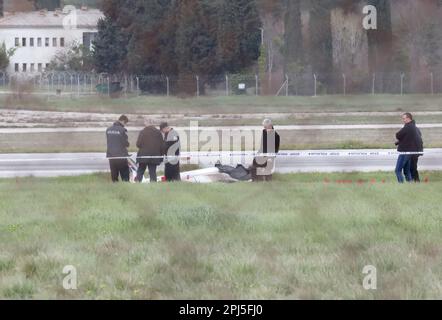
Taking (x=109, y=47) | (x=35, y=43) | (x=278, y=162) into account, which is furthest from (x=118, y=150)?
(x=278, y=162)

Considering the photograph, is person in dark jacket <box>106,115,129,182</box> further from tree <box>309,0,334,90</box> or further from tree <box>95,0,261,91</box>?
tree <box>309,0,334,90</box>

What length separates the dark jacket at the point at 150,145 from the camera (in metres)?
11.2

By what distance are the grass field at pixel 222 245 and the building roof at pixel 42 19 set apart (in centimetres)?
221

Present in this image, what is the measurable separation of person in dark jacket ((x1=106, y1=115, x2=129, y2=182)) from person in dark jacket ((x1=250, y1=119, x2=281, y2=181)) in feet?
5.18

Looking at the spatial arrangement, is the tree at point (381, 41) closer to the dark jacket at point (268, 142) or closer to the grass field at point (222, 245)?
the dark jacket at point (268, 142)

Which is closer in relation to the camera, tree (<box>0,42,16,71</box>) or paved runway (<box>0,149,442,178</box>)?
tree (<box>0,42,16,71</box>)

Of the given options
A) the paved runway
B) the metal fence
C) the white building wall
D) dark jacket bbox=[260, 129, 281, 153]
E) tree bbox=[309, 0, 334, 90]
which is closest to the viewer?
dark jacket bbox=[260, 129, 281, 153]

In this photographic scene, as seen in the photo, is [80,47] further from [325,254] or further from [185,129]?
[325,254]

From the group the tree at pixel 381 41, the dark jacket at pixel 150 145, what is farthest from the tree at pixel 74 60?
the tree at pixel 381 41

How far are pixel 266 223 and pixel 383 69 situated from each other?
41.3ft

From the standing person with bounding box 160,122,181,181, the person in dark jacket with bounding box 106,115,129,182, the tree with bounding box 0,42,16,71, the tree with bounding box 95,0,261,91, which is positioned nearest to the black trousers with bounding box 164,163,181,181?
the standing person with bounding box 160,122,181,181

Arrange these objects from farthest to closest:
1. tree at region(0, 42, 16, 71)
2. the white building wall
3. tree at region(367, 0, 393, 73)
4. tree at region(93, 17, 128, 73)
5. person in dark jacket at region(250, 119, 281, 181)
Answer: tree at region(367, 0, 393, 73)
tree at region(93, 17, 128, 73)
tree at region(0, 42, 16, 71)
the white building wall
person in dark jacket at region(250, 119, 281, 181)

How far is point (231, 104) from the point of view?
2114 cm

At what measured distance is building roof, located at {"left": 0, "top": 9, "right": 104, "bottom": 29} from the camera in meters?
9.72
